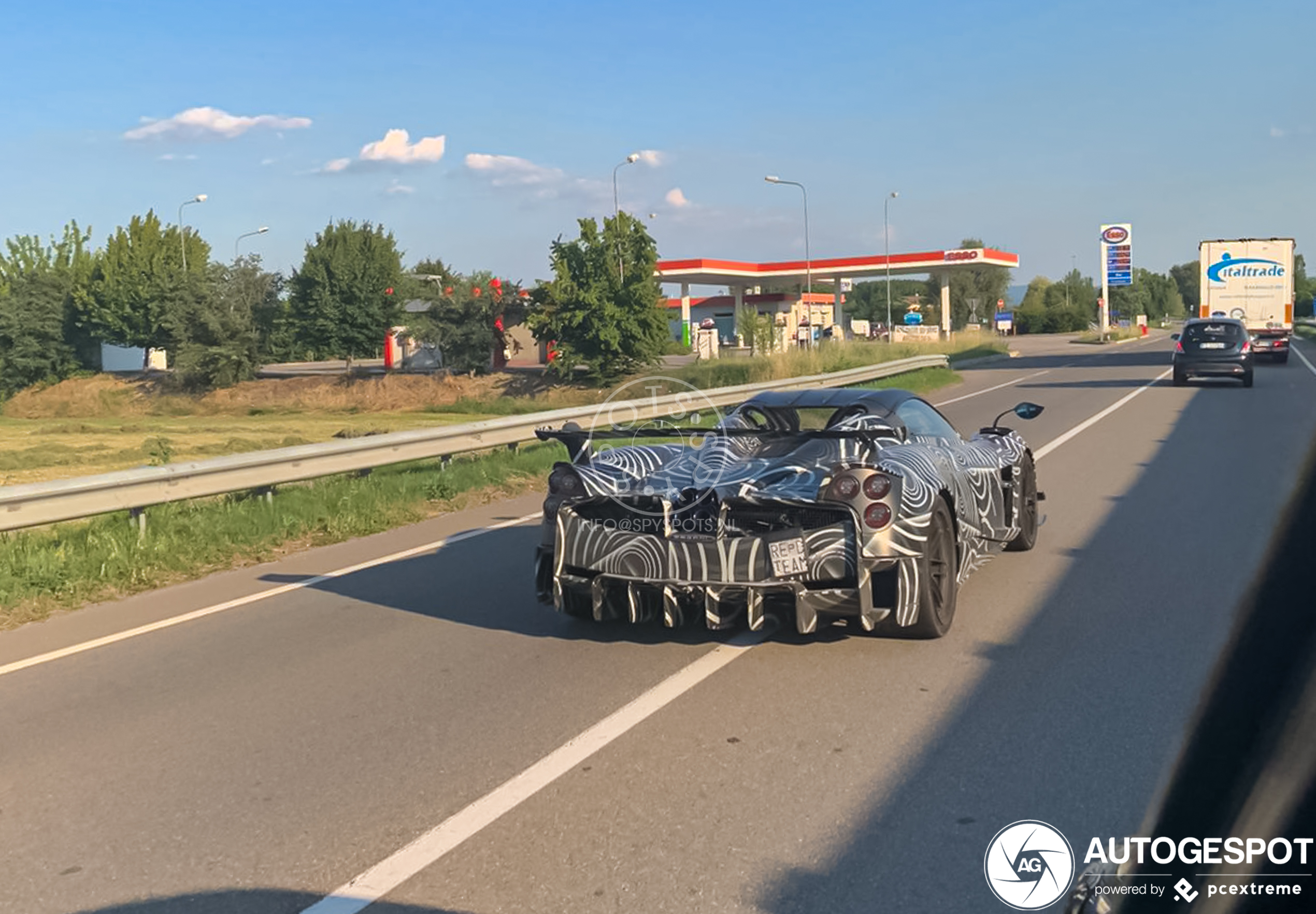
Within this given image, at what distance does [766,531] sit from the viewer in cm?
590

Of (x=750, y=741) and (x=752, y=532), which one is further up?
(x=752, y=532)

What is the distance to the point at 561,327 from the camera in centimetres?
4356

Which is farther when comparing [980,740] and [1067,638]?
[1067,638]

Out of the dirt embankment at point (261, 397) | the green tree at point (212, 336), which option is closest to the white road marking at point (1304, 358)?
the dirt embankment at point (261, 397)

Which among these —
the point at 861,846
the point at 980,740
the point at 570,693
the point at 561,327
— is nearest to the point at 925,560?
the point at 980,740

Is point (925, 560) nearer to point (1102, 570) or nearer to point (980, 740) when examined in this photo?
point (980, 740)

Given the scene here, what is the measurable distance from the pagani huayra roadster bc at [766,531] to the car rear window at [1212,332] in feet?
73.3

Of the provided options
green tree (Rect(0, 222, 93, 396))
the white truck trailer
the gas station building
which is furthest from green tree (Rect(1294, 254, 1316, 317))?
green tree (Rect(0, 222, 93, 396))

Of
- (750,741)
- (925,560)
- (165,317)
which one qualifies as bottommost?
(750,741)

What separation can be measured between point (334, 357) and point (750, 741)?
53169 mm

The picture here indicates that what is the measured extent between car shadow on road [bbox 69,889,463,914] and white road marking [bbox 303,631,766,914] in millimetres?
61

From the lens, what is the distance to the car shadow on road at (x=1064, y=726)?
354 centimetres

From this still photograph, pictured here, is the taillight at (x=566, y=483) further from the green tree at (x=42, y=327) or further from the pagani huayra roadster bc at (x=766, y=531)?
the green tree at (x=42, y=327)
